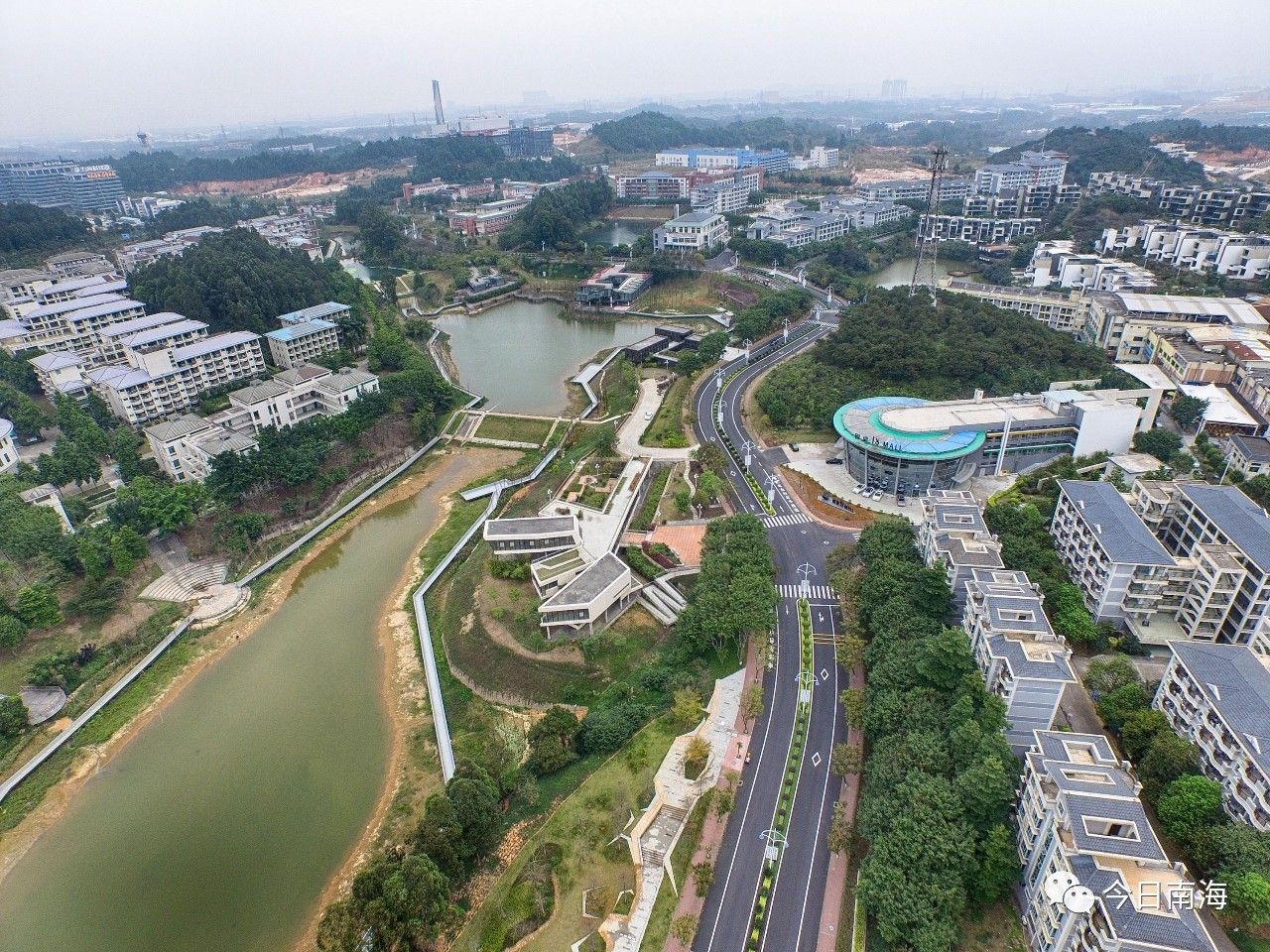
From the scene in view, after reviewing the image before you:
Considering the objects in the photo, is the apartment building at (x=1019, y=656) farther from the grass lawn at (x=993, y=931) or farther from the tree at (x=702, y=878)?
the tree at (x=702, y=878)

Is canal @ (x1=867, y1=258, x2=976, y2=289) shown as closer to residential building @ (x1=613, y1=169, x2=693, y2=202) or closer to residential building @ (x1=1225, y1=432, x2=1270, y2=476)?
residential building @ (x1=613, y1=169, x2=693, y2=202)

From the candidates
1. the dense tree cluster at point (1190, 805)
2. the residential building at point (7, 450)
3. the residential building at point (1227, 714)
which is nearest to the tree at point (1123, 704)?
the dense tree cluster at point (1190, 805)

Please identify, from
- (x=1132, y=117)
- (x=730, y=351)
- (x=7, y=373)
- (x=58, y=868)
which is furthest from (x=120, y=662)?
(x=1132, y=117)

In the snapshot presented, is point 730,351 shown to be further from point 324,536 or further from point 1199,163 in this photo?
point 1199,163

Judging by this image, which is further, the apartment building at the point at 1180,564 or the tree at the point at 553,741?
the apartment building at the point at 1180,564

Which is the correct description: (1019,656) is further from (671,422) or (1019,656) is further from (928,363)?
(928,363)

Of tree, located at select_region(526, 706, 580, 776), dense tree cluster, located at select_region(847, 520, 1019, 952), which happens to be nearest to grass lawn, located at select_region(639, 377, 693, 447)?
dense tree cluster, located at select_region(847, 520, 1019, 952)

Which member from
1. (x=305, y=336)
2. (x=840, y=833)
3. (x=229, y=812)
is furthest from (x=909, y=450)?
(x=305, y=336)
